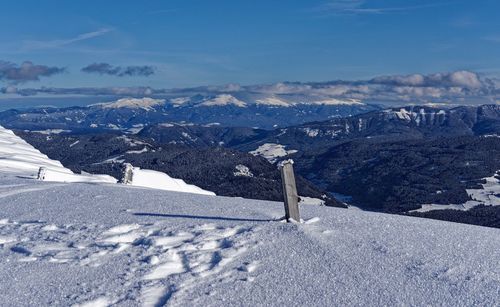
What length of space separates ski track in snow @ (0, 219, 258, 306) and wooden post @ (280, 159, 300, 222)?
3.89 feet

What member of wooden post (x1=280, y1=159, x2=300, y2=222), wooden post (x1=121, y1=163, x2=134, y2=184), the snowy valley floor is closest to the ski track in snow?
the snowy valley floor

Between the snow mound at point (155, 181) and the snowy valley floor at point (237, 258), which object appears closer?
the snowy valley floor at point (237, 258)

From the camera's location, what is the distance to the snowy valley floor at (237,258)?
33.2 ft

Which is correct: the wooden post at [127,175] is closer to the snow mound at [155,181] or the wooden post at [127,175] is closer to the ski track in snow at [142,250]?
the snow mound at [155,181]

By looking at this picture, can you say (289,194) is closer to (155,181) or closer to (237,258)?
(237,258)

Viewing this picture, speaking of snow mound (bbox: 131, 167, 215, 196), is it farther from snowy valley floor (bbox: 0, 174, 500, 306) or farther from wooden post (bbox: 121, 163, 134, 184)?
snowy valley floor (bbox: 0, 174, 500, 306)

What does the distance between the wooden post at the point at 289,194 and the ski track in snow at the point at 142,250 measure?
119cm

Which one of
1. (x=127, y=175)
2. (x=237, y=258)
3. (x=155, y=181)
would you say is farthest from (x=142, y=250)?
(x=155, y=181)

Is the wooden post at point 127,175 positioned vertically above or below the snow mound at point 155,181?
above

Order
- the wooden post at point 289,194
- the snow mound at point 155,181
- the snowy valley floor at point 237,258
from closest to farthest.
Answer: the snowy valley floor at point 237,258, the wooden post at point 289,194, the snow mound at point 155,181

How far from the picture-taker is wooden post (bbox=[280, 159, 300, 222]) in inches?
590

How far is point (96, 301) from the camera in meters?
9.85

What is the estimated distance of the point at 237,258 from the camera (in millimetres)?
12102

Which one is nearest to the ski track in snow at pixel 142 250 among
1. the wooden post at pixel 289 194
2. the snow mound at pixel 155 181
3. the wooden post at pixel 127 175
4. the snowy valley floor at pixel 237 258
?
the snowy valley floor at pixel 237 258
